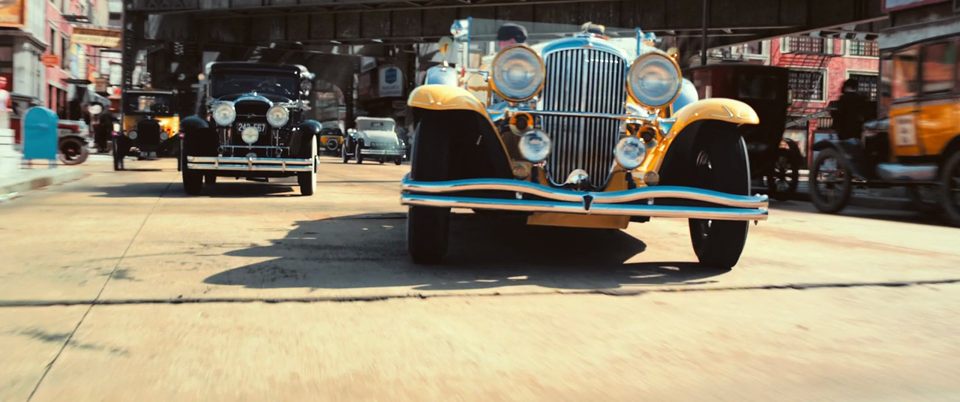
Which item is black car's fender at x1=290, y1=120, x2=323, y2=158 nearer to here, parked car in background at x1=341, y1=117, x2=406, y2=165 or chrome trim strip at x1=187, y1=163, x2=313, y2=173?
chrome trim strip at x1=187, y1=163, x2=313, y2=173

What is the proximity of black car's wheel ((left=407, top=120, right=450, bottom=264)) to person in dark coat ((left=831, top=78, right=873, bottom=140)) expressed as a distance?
396 inches

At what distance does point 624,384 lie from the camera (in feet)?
10.0

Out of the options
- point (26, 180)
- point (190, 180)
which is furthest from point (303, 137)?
point (26, 180)

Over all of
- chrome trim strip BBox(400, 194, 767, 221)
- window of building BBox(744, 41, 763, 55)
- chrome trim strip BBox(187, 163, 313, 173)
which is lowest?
chrome trim strip BBox(400, 194, 767, 221)

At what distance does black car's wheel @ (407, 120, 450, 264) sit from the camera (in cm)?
533

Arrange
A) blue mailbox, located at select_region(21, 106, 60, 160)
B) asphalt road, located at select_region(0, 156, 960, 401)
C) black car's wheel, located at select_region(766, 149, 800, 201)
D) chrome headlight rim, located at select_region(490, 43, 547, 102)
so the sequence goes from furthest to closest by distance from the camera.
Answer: blue mailbox, located at select_region(21, 106, 60, 160)
black car's wheel, located at select_region(766, 149, 800, 201)
chrome headlight rim, located at select_region(490, 43, 547, 102)
asphalt road, located at select_region(0, 156, 960, 401)

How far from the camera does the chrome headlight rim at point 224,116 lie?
1238 cm

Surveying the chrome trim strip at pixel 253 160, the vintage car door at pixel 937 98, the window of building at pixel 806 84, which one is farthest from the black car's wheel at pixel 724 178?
the window of building at pixel 806 84

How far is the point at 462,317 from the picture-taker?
4109 millimetres

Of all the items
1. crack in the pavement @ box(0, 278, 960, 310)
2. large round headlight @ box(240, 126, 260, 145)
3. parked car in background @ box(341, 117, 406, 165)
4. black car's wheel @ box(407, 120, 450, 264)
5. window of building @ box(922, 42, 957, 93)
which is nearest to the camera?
crack in the pavement @ box(0, 278, 960, 310)

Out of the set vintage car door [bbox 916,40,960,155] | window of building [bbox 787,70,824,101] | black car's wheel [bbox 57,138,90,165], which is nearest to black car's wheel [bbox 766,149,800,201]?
vintage car door [bbox 916,40,960,155]

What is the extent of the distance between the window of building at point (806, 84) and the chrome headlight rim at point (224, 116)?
39.5 meters

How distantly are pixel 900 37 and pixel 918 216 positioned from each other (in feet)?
28.2

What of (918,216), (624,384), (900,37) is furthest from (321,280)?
(900,37)
